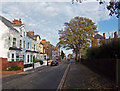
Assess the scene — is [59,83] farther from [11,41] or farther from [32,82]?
[11,41]

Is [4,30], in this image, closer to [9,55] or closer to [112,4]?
[9,55]

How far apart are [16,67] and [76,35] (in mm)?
27206

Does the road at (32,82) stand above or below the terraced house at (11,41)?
below

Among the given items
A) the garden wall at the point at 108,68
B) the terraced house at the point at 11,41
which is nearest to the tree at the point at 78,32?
the terraced house at the point at 11,41

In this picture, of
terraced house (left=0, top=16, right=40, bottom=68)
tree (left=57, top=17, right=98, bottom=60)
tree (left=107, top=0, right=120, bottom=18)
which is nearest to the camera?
tree (left=107, top=0, right=120, bottom=18)

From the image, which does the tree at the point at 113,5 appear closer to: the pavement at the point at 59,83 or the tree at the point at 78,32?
the pavement at the point at 59,83

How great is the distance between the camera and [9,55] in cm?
2302

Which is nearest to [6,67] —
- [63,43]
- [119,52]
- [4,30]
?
[4,30]

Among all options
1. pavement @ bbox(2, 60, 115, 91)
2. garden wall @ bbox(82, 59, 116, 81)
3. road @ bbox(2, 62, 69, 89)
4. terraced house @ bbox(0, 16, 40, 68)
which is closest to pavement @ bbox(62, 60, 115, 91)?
pavement @ bbox(2, 60, 115, 91)

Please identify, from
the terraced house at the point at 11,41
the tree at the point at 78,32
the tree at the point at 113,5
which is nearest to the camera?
the tree at the point at 113,5

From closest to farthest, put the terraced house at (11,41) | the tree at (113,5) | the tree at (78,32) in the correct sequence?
the tree at (113,5) < the terraced house at (11,41) < the tree at (78,32)

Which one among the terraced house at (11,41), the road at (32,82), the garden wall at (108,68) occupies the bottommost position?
the road at (32,82)

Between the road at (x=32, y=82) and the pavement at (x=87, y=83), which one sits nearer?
the pavement at (x=87, y=83)

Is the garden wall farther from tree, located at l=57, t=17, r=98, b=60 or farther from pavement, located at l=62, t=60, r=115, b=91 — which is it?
tree, located at l=57, t=17, r=98, b=60
